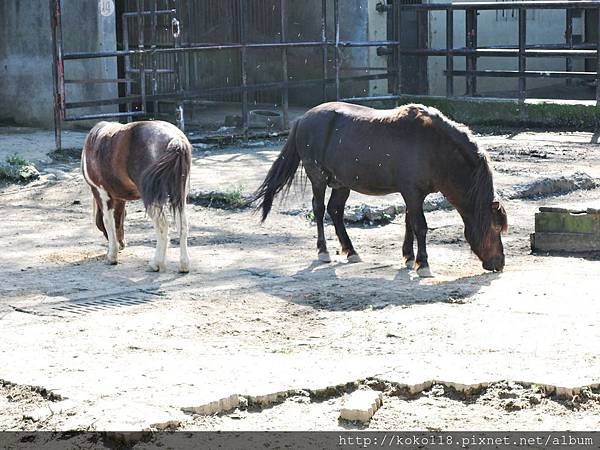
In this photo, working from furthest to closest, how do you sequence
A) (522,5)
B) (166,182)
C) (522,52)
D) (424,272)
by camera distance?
(522,52) → (522,5) → (424,272) → (166,182)

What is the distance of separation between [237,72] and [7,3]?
13.9 feet

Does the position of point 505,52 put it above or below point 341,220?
above

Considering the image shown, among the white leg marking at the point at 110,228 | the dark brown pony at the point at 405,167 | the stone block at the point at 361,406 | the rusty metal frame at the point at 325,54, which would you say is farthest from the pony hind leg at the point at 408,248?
the rusty metal frame at the point at 325,54

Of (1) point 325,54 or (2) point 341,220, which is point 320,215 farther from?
(1) point 325,54

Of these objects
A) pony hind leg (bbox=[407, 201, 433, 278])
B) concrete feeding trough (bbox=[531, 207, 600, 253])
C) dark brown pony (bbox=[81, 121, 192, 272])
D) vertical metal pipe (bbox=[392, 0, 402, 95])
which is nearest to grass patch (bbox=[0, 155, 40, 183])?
dark brown pony (bbox=[81, 121, 192, 272])

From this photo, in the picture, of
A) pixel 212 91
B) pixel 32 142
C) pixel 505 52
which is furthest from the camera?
pixel 505 52

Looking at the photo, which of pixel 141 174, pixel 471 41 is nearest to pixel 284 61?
pixel 471 41

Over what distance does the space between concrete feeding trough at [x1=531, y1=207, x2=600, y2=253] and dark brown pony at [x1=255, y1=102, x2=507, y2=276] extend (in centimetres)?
74

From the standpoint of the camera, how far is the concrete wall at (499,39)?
19047 mm

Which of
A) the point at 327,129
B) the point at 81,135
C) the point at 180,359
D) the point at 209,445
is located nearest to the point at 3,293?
the point at 180,359

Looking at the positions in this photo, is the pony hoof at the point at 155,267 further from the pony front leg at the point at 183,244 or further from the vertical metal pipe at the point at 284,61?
the vertical metal pipe at the point at 284,61

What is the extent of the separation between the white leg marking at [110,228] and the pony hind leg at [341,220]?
5.69ft

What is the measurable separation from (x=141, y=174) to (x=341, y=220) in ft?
5.63

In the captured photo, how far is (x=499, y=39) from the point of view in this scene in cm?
2052
